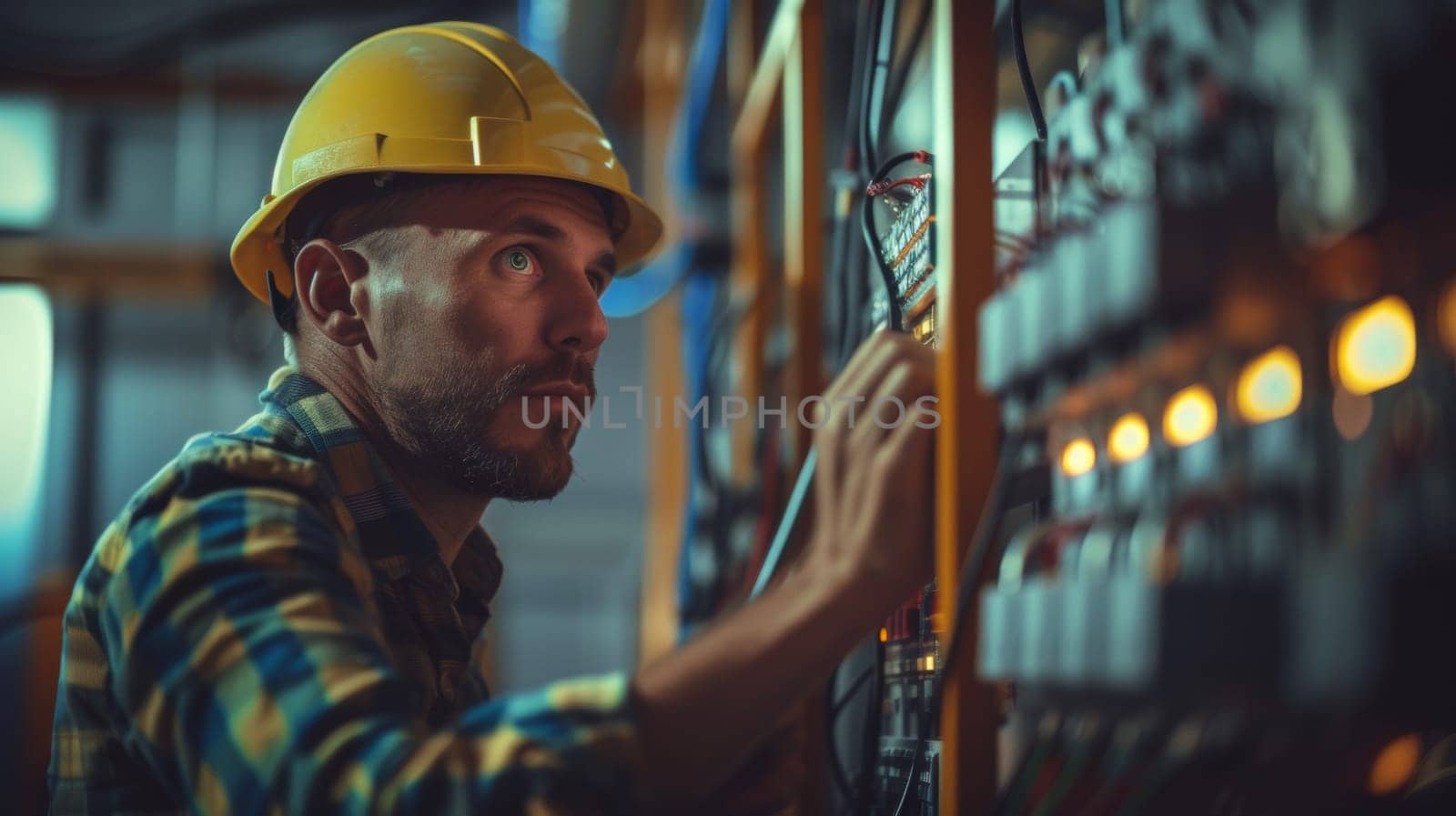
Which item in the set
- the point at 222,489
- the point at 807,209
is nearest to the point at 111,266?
the point at 807,209

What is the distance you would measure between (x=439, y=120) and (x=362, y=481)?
0.39m

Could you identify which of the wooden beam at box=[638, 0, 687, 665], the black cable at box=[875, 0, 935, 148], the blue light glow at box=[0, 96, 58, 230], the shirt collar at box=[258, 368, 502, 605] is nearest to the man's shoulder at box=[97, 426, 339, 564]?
the shirt collar at box=[258, 368, 502, 605]

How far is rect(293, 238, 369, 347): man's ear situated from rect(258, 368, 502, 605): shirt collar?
0.27 ft

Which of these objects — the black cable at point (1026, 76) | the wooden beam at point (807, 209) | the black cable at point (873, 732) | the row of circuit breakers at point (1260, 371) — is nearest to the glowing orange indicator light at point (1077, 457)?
the row of circuit breakers at point (1260, 371)

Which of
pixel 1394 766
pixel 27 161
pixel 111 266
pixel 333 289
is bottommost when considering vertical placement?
pixel 1394 766

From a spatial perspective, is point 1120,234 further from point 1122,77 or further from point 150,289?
point 150,289

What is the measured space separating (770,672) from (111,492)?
4841 mm

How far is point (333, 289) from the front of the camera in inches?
Answer: 50.4

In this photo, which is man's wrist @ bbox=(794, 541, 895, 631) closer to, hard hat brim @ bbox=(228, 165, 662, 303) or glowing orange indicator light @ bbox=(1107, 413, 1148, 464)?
glowing orange indicator light @ bbox=(1107, 413, 1148, 464)

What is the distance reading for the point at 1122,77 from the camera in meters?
0.67

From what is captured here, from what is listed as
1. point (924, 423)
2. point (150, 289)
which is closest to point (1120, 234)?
point (924, 423)

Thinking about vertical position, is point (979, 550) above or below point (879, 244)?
below

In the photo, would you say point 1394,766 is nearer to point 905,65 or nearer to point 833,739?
point 833,739

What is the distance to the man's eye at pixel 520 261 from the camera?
1.20 m
